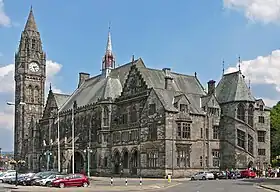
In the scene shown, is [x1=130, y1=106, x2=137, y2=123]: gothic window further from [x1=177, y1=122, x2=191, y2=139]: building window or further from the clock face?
the clock face

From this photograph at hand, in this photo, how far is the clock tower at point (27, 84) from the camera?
405 feet

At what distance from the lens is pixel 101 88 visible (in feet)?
318

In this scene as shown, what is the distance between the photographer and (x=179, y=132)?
73.2 meters

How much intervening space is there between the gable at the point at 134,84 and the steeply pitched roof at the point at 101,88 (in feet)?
12.6

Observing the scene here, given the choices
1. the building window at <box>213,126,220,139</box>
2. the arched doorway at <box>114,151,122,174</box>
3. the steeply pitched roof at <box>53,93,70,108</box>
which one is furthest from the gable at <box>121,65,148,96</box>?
the steeply pitched roof at <box>53,93,70,108</box>

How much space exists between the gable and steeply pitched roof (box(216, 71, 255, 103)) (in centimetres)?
1381

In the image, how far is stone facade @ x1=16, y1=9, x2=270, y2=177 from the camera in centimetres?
7319

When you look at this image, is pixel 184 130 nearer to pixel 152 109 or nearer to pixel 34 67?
pixel 152 109

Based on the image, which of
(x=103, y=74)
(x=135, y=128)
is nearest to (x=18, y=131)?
(x=103, y=74)

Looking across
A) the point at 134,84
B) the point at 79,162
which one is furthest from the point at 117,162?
the point at 79,162

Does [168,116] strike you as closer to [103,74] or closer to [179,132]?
[179,132]

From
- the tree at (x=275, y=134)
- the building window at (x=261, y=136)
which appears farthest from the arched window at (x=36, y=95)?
the building window at (x=261, y=136)

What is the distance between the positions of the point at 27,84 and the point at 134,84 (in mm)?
49946

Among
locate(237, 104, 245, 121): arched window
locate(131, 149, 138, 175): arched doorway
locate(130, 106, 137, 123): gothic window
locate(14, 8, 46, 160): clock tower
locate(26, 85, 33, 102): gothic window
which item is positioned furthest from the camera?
locate(26, 85, 33, 102): gothic window
